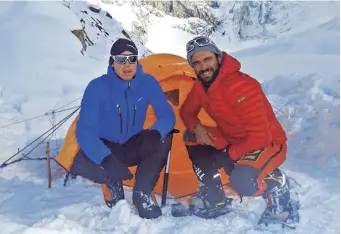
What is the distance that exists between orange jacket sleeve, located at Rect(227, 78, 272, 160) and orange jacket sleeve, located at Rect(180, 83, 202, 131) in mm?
Answer: 428

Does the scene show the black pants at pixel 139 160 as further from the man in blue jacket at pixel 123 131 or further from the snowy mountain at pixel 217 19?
the snowy mountain at pixel 217 19

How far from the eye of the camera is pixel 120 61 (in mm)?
3449

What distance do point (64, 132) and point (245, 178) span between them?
377cm

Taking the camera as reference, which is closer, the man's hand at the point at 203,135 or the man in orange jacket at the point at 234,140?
the man in orange jacket at the point at 234,140

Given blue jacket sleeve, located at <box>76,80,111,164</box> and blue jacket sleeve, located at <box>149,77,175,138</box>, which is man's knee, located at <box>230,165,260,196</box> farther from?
blue jacket sleeve, located at <box>76,80,111,164</box>

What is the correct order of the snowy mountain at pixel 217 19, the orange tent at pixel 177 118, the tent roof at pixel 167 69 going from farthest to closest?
the snowy mountain at pixel 217 19 → the tent roof at pixel 167 69 → the orange tent at pixel 177 118

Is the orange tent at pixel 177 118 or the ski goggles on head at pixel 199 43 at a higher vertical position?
the ski goggles on head at pixel 199 43

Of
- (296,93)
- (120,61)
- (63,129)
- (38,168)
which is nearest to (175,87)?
(120,61)

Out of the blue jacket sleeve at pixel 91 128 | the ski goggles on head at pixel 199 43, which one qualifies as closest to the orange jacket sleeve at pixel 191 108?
the ski goggles on head at pixel 199 43

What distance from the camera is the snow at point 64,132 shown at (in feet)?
10.6

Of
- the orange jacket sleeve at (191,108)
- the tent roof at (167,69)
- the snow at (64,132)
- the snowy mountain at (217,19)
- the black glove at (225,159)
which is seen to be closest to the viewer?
the snow at (64,132)

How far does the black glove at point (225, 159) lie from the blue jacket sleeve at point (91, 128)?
2.69ft

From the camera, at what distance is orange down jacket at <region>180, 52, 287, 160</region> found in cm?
310

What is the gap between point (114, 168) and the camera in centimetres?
331
